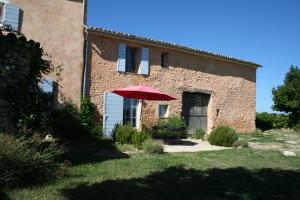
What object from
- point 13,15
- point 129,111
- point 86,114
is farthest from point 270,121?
point 13,15

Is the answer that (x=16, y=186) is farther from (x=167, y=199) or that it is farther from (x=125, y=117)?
(x=125, y=117)

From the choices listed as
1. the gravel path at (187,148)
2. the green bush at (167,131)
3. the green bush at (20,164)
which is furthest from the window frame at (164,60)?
the green bush at (20,164)

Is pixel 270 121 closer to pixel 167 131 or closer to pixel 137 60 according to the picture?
pixel 137 60

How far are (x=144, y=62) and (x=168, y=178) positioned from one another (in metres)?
8.85

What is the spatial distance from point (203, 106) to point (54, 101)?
8083mm

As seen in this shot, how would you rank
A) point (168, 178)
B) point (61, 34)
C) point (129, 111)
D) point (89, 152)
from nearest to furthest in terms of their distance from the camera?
point (168, 178)
point (89, 152)
point (61, 34)
point (129, 111)

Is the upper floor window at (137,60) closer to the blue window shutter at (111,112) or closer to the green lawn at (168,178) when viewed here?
the blue window shutter at (111,112)

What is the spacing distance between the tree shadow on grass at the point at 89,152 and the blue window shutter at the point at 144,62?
4853 mm

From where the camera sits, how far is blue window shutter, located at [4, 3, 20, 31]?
1174 cm

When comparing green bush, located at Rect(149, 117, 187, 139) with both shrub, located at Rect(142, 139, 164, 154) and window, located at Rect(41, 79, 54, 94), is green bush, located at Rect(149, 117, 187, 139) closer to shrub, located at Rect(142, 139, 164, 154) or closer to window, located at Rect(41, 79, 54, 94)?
shrub, located at Rect(142, 139, 164, 154)

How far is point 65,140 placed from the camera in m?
11.2

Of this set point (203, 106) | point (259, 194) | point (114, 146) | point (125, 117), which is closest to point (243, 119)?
point (203, 106)

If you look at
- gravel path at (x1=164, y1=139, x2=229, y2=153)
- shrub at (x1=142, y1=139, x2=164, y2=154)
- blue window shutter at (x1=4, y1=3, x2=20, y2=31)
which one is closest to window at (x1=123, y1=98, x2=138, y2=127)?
gravel path at (x1=164, y1=139, x2=229, y2=153)

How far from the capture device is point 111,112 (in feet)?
44.2
